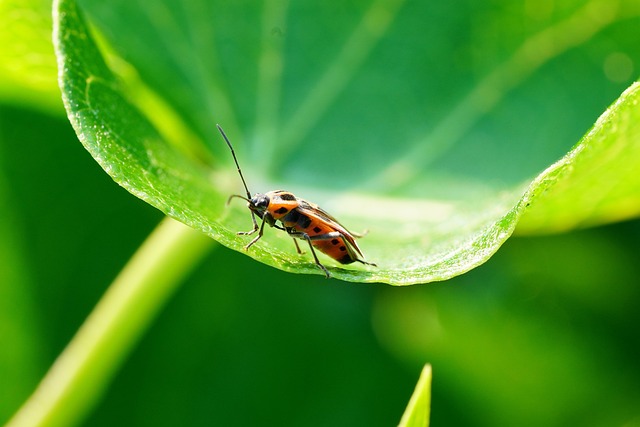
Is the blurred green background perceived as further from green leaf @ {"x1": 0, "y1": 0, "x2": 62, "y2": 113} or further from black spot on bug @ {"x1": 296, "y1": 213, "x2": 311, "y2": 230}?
black spot on bug @ {"x1": 296, "y1": 213, "x2": 311, "y2": 230}

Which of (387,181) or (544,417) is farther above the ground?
(387,181)

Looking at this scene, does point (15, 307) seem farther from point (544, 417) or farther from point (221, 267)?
point (544, 417)

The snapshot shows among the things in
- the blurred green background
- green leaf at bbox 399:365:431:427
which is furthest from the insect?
the blurred green background

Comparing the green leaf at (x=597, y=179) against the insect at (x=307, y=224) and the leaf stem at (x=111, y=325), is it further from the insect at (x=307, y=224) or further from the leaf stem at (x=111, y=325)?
the leaf stem at (x=111, y=325)

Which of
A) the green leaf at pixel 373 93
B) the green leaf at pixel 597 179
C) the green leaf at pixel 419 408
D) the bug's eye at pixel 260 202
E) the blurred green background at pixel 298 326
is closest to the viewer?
the green leaf at pixel 419 408

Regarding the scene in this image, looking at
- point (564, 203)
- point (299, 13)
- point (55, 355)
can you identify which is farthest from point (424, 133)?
point (55, 355)

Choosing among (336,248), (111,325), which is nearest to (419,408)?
(336,248)

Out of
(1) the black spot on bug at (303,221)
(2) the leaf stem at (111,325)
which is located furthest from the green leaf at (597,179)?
(2) the leaf stem at (111,325)

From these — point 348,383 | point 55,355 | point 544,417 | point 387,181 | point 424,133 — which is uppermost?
point 424,133
